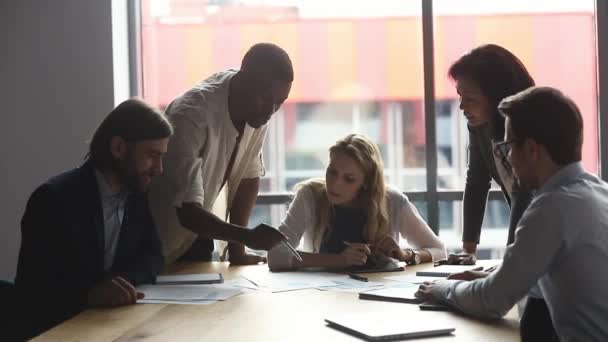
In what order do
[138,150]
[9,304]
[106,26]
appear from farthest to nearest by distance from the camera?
[106,26], [138,150], [9,304]

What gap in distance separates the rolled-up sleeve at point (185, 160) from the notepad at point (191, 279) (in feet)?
0.78

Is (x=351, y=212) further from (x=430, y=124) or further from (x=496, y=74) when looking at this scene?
(x=430, y=124)

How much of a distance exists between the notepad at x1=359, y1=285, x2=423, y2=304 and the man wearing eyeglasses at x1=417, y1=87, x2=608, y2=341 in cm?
31

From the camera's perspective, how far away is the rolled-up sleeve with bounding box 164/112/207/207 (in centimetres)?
262

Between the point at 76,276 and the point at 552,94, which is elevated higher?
the point at 552,94

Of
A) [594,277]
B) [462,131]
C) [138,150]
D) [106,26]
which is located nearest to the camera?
[594,277]

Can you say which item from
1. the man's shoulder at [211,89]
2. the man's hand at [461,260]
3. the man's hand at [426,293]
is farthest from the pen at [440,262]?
the man's shoulder at [211,89]

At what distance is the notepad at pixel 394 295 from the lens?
2.15m

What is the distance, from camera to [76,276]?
2266 millimetres

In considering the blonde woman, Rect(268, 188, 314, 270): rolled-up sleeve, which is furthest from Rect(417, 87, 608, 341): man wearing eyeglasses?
Rect(268, 188, 314, 270): rolled-up sleeve

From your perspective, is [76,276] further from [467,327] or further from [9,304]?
[467,327]

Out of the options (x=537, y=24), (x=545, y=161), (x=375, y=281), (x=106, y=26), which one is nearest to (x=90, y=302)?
(x=375, y=281)

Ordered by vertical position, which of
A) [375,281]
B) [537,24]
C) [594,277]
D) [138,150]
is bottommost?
[375,281]

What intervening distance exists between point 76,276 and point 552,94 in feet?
4.54
